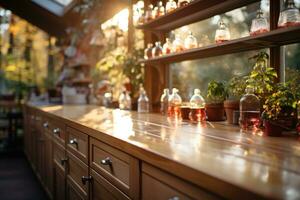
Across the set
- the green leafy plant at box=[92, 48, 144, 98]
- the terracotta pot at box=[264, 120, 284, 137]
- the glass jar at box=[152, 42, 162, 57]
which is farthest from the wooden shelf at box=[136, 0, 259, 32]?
the terracotta pot at box=[264, 120, 284, 137]

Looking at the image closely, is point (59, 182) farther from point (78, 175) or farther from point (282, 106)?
point (282, 106)

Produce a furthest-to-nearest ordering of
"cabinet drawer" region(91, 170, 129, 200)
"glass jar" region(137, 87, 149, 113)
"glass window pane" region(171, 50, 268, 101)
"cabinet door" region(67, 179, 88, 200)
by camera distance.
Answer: "glass jar" region(137, 87, 149, 113)
"glass window pane" region(171, 50, 268, 101)
"cabinet door" region(67, 179, 88, 200)
"cabinet drawer" region(91, 170, 129, 200)

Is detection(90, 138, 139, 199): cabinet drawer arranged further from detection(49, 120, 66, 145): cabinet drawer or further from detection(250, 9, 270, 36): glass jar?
detection(250, 9, 270, 36): glass jar

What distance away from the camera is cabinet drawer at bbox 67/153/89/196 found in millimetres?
1632

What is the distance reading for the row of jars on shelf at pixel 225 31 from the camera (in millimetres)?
1366

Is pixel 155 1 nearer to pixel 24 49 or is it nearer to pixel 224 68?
pixel 224 68

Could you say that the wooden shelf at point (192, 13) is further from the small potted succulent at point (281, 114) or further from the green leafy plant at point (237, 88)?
the small potted succulent at point (281, 114)

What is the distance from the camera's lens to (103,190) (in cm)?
138

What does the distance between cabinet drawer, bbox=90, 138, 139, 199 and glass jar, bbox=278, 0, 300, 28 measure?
2.76ft

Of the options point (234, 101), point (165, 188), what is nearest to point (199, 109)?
point (234, 101)

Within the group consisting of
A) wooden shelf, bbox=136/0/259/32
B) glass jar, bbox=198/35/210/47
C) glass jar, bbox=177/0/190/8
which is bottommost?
glass jar, bbox=198/35/210/47

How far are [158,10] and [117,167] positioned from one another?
4.53 feet

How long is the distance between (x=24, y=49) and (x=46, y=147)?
3905mm

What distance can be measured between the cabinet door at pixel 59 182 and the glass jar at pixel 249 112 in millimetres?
1216
